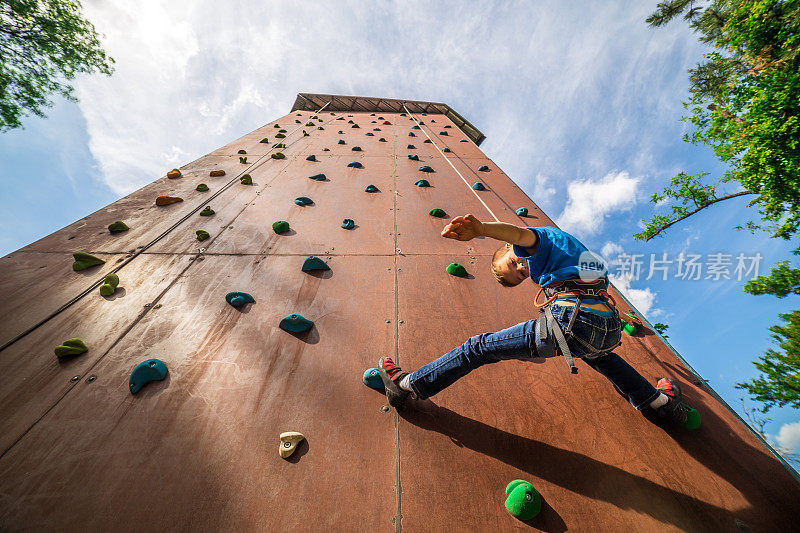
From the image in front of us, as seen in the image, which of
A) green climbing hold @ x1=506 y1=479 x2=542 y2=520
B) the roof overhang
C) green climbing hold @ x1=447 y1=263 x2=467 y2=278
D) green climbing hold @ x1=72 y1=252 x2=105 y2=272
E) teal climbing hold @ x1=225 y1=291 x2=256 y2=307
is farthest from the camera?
the roof overhang

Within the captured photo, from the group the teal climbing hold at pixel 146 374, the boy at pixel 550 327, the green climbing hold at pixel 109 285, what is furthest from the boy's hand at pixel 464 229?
the green climbing hold at pixel 109 285

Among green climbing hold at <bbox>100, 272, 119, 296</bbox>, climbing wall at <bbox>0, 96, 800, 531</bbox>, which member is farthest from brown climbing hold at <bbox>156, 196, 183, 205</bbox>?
green climbing hold at <bbox>100, 272, 119, 296</bbox>

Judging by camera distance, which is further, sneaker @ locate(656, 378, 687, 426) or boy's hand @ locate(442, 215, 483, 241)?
sneaker @ locate(656, 378, 687, 426)

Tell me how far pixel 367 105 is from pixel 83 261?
9.66 m

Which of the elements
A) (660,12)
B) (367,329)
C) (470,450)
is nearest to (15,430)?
(367,329)

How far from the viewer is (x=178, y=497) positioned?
1120 millimetres

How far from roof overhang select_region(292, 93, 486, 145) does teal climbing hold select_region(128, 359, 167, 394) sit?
1013 cm

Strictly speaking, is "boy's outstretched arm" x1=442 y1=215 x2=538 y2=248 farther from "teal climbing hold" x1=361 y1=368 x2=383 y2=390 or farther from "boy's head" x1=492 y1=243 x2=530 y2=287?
"teal climbing hold" x1=361 y1=368 x2=383 y2=390

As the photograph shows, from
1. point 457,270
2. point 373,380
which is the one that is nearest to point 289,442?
point 373,380

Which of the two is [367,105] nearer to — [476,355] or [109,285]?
[109,285]

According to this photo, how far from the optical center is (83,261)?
222 centimetres

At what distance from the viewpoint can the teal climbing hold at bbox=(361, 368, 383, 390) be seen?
154 centimetres

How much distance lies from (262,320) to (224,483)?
0.93 metres

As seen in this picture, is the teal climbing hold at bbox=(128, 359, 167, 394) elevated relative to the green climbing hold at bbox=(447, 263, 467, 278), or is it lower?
lower
